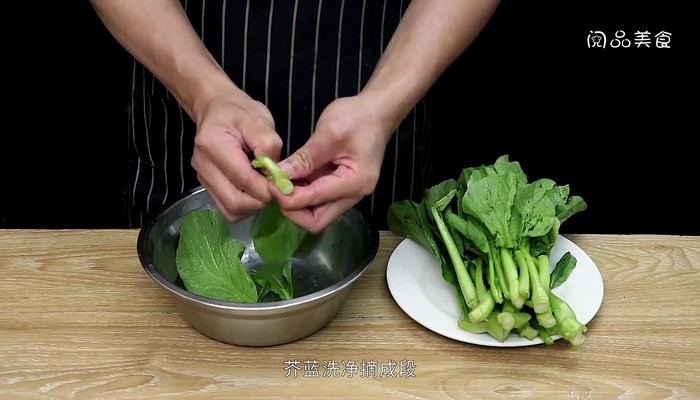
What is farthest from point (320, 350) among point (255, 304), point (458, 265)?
point (458, 265)

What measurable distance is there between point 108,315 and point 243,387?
0.28 m

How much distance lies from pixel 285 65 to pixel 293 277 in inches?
17.8

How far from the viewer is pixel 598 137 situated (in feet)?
9.15

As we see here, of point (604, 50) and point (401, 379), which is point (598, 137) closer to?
point (604, 50)

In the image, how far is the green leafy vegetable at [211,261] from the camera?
4.26 feet

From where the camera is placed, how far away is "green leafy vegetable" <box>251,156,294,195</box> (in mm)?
1183

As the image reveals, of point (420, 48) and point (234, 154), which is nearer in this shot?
point (234, 154)

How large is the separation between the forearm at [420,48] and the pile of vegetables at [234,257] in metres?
0.25

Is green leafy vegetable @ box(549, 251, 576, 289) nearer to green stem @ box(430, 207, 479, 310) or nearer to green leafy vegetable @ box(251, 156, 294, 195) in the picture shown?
green stem @ box(430, 207, 479, 310)

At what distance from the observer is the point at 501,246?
1.35 metres

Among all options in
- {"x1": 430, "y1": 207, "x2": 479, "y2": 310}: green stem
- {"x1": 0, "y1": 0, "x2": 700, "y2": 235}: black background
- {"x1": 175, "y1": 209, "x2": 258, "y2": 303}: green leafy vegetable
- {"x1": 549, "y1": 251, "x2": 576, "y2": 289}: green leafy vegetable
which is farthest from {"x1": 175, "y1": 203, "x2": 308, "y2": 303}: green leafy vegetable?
{"x1": 0, "y1": 0, "x2": 700, "y2": 235}: black background

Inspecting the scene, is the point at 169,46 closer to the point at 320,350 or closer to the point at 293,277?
the point at 293,277

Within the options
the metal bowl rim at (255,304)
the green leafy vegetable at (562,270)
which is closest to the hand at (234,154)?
the metal bowl rim at (255,304)

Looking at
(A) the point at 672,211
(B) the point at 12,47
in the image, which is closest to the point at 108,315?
(B) the point at 12,47
